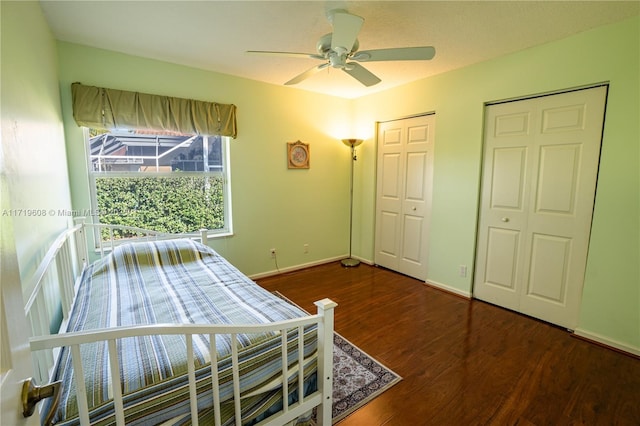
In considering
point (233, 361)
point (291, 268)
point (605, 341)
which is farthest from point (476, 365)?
point (291, 268)

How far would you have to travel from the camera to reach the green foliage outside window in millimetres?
2760

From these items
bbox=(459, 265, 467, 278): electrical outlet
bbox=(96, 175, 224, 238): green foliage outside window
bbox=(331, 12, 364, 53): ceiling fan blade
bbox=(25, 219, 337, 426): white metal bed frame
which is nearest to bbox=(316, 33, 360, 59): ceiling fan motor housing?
bbox=(331, 12, 364, 53): ceiling fan blade

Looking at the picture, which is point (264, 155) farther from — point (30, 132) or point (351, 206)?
point (30, 132)

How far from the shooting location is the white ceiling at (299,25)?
1907 mm

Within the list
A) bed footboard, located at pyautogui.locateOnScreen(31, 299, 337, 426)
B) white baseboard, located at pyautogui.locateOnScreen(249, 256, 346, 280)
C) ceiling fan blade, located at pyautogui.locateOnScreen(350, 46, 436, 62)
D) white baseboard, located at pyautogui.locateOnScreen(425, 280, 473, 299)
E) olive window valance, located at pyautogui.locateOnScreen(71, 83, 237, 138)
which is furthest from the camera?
white baseboard, located at pyautogui.locateOnScreen(249, 256, 346, 280)

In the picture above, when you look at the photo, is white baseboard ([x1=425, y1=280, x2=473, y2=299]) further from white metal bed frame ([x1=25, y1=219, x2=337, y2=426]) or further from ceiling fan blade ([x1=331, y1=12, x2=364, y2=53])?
ceiling fan blade ([x1=331, y1=12, x2=364, y2=53])

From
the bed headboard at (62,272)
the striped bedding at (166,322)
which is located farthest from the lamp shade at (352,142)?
the striped bedding at (166,322)

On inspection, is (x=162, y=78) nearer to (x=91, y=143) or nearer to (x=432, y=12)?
(x=91, y=143)

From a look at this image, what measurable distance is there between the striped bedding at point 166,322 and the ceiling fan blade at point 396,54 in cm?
167

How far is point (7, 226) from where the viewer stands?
567mm

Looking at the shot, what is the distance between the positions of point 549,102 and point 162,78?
350cm

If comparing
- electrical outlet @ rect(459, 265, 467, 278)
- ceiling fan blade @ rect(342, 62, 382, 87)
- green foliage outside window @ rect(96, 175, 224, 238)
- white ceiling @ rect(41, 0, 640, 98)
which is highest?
white ceiling @ rect(41, 0, 640, 98)

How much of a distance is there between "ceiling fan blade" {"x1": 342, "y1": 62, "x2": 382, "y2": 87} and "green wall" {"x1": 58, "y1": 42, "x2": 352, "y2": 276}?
5.05 ft

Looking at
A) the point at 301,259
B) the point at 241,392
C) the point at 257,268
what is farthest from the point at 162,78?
the point at 241,392
